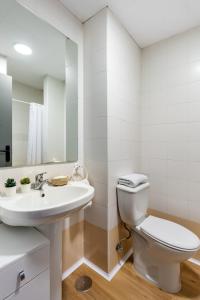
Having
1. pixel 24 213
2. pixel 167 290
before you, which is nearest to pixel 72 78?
pixel 24 213

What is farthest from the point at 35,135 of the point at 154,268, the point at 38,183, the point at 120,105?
the point at 154,268

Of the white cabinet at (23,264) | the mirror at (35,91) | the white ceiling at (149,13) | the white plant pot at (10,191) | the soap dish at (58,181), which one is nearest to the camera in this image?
the white cabinet at (23,264)

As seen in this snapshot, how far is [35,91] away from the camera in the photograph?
120 centimetres

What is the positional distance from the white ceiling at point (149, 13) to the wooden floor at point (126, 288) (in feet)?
7.47

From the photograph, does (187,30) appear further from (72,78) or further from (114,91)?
(72,78)

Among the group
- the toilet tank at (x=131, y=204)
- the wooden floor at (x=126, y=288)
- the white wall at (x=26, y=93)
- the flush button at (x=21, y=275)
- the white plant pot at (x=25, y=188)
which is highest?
the white wall at (x=26, y=93)

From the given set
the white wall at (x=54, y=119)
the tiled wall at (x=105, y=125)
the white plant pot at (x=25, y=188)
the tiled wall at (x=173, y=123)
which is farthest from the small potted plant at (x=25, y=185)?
the tiled wall at (x=173, y=123)

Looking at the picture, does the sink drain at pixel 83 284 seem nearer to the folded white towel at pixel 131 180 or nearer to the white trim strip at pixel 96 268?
the white trim strip at pixel 96 268

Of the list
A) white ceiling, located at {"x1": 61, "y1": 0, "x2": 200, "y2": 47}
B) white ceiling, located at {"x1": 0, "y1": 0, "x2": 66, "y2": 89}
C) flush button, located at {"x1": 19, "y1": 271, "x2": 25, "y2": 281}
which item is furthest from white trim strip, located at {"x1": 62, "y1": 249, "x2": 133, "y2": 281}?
white ceiling, located at {"x1": 61, "y1": 0, "x2": 200, "y2": 47}

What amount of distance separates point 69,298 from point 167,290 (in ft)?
2.48

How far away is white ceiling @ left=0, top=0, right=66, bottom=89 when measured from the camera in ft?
3.47

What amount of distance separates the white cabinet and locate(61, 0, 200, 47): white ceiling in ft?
5.70

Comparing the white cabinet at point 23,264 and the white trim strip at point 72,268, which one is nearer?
the white cabinet at point 23,264

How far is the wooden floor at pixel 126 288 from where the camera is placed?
1180mm
